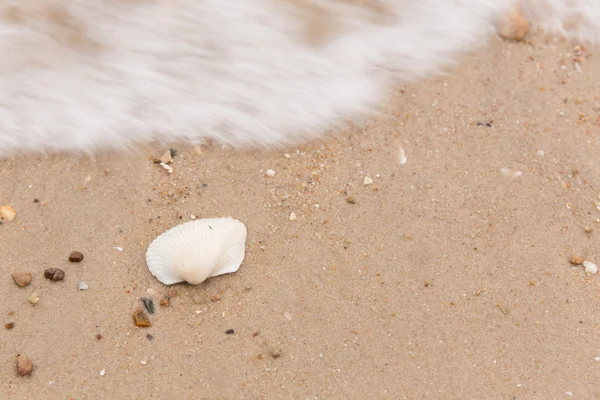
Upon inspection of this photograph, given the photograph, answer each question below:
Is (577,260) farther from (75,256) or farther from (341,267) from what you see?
(75,256)

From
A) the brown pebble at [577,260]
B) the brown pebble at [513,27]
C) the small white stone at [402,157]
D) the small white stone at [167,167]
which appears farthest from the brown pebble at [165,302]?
the brown pebble at [513,27]

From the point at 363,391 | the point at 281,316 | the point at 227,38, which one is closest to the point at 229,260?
the point at 281,316

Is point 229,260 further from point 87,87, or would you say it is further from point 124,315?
point 87,87

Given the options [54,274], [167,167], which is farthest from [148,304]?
[167,167]

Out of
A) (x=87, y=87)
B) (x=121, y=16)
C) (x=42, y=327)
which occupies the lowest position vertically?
(x=42, y=327)

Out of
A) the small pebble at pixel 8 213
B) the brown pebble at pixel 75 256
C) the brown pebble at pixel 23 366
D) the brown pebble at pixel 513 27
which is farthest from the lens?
the brown pebble at pixel 513 27

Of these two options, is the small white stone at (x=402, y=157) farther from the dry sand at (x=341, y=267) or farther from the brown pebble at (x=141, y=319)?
the brown pebble at (x=141, y=319)
